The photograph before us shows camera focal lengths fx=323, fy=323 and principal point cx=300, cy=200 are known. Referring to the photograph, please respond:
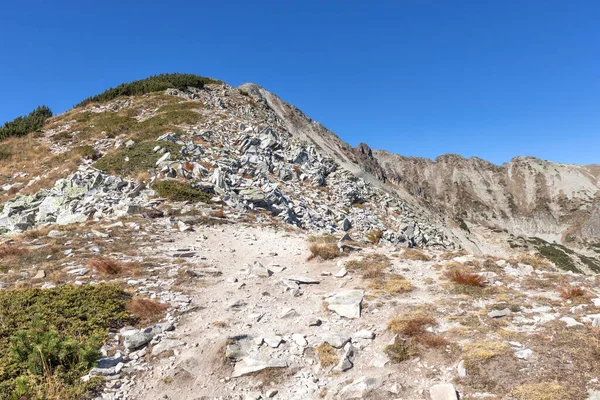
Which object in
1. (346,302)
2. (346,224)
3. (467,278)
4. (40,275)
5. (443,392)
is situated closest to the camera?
(443,392)

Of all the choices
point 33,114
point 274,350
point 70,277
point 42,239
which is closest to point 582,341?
point 274,350

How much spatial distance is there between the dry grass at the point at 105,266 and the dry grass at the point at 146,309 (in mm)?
3144

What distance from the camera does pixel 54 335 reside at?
757cm

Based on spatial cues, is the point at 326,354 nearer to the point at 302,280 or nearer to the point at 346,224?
the point at 302,280

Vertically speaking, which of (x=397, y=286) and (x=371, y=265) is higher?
(x=371, y=265)

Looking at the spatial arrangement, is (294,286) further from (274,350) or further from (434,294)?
(434,294)

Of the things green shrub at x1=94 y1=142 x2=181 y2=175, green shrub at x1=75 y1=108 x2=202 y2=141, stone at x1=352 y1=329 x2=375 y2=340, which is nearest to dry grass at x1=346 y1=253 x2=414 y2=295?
stone at x1=352 y1=329 x2=375 y2=340

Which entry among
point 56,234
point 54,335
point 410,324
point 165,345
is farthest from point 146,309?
point 56,234

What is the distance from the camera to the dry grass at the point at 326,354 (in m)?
7.75

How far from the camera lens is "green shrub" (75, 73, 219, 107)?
50906 millimetres

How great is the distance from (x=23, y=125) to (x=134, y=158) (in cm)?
2518

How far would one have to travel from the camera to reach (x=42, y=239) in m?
16.6

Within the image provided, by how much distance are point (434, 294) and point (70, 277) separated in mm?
13588

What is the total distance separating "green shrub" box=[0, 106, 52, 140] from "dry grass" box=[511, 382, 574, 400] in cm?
5287
